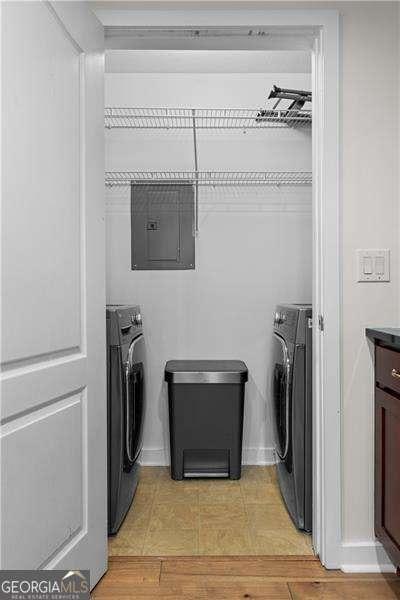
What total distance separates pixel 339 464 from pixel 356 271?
723 millimetres

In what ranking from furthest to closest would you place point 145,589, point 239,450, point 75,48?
point 239,450, point 145,589, point 75,48

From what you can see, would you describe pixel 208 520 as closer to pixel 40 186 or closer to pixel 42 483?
pixel 42 483

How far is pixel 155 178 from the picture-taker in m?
3.04

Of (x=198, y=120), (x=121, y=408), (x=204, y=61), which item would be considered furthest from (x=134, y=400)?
(x=204, y=61)

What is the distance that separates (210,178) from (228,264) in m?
0.54

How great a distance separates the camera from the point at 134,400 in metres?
2.47

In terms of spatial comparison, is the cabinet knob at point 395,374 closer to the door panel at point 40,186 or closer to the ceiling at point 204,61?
the door panel at point 40,186

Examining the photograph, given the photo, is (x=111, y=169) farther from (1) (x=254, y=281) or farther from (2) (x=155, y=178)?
(1) (x=254, y=281)

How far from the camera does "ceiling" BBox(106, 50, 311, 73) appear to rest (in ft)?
9.66

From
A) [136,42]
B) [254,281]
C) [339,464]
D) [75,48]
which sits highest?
[136,42]

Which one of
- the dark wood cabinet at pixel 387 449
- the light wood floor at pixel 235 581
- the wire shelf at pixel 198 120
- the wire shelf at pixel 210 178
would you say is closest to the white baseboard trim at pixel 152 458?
the light wood floor at pixel 235 581

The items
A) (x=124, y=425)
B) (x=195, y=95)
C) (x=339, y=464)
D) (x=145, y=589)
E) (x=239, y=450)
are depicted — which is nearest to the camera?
(x=145, y=589)

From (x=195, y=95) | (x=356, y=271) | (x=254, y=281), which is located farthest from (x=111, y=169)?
(x=356, y=271)

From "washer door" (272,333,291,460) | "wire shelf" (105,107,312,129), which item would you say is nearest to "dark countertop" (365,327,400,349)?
"washer door" (272,333,291,460)
